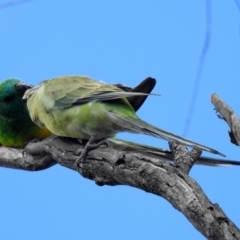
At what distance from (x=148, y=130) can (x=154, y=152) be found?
34cm

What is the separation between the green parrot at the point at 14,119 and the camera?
10.3 ft

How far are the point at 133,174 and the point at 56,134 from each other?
2.60 ft

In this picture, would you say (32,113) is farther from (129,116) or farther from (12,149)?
(129,116)

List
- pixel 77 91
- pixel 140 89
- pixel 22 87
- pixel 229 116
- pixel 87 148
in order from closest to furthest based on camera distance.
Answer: pixel 229 116 → pixel 87 148 → pixel 140 89 → pixel 77 91 → pixel 22 87

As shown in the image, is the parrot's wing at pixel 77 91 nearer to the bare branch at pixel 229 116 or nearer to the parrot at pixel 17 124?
the parrot at pixel 17 124

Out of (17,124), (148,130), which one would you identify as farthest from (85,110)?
(17,124)

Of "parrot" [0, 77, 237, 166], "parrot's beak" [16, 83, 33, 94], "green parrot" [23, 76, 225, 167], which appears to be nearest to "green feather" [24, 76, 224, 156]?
"green parrot" [23, 76, 225, 167]

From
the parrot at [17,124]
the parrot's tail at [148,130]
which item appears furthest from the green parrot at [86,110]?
the parrot at [17,124]

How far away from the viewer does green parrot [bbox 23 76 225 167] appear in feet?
7.83

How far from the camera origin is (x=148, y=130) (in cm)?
221

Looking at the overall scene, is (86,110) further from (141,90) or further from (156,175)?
(156,175)

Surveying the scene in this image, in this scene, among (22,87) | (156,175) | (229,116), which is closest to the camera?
(156,175)

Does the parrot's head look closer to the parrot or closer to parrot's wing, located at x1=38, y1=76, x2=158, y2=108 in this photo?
the parrot

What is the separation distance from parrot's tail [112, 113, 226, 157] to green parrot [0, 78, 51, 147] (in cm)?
92
